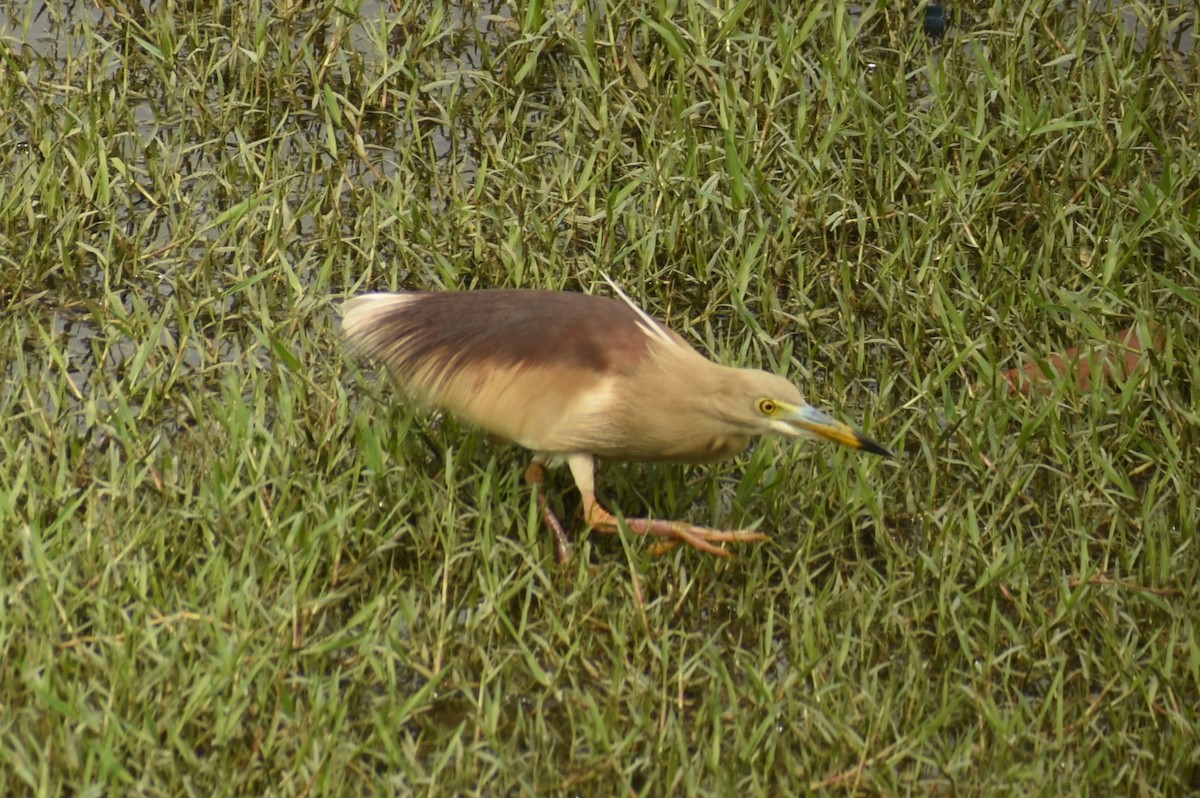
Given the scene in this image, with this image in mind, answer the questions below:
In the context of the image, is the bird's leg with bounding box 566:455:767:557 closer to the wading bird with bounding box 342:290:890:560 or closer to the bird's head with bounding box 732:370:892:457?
the wading bird with bounding box 342:290:890:560

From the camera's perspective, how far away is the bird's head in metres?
4.25

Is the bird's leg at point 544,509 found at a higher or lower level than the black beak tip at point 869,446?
lower

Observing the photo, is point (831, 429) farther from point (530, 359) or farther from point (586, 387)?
point (530, 359)

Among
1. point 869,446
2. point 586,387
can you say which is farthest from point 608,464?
point 869,446

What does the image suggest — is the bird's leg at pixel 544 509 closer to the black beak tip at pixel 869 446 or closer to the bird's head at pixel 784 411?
the bird's head at pixel 784 411

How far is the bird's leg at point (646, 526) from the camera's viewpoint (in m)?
4.43

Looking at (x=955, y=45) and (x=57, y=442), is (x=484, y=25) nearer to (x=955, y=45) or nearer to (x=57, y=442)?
(x=955, y=45)

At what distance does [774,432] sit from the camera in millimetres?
4309

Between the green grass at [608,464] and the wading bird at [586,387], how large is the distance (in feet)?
0.60

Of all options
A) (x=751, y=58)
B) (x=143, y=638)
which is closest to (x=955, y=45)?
(x=751, y=58)

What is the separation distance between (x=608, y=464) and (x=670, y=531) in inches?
15.1

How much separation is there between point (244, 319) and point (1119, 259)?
241cm

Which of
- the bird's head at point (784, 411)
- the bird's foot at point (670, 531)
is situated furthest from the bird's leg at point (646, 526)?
the bird's head at point (784, 411)

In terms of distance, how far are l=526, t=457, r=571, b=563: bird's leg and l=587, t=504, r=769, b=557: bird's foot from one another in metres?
0.08
